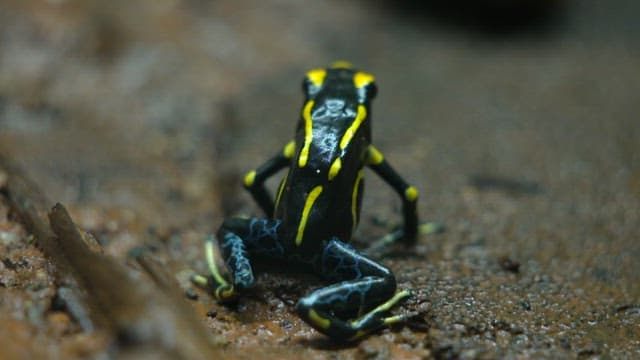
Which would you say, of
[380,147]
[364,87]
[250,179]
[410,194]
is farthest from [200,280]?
[380,147]

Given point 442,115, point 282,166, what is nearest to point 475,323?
point 282,166

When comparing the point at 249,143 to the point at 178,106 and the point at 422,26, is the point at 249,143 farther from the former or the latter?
the point at 422,26

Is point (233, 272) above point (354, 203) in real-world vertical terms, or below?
below

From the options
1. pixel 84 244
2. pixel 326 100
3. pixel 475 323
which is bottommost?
pixel 475 323

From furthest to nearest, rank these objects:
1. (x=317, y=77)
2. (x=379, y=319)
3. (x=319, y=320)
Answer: (x=317, y=77) → (x=379, y=319) → (x=319, y=320)

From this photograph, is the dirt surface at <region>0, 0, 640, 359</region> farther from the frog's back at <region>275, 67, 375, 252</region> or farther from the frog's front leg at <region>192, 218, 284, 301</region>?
the frog's back at <region>275, 67, 375, 252</region>

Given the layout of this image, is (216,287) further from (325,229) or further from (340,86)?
(340,86)

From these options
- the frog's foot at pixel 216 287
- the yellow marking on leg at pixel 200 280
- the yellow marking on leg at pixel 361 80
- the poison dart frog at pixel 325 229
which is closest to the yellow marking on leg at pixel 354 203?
the poison dart frog at pixel 325 229

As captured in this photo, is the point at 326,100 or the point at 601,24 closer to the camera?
the point at 326,100
